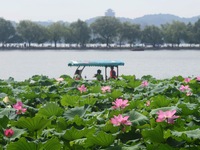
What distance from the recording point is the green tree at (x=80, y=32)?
5266 inches

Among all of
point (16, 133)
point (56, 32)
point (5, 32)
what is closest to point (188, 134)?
point (16, 133)

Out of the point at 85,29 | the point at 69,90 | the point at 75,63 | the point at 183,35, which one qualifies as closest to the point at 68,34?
the point at 85,29

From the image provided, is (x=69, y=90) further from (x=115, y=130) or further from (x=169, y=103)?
(x=115, y=130)

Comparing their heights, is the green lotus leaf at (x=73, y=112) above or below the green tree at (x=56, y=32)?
above

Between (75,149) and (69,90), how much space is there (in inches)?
167

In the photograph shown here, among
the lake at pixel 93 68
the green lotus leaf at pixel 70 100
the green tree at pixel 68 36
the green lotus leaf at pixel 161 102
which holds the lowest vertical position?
the lake at pixel 93 68

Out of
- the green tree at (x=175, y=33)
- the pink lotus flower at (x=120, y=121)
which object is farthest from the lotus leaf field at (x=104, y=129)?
the green tree at (x=175, y=33)

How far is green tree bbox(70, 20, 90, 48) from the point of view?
134 meters

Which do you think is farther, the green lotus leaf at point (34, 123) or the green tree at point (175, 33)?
the green tree at point (175, 33)

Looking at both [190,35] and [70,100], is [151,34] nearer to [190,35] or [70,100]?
[190,35]

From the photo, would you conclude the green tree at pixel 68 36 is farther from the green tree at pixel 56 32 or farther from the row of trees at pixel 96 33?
the green tree at pixel 56 32

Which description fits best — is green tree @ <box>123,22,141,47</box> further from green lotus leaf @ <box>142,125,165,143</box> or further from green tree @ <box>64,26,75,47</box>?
green lotus leaf @ <box>142,125,165,143</box>

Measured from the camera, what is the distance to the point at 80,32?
133250mm

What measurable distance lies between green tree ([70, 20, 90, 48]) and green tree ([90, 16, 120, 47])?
5.24 m
